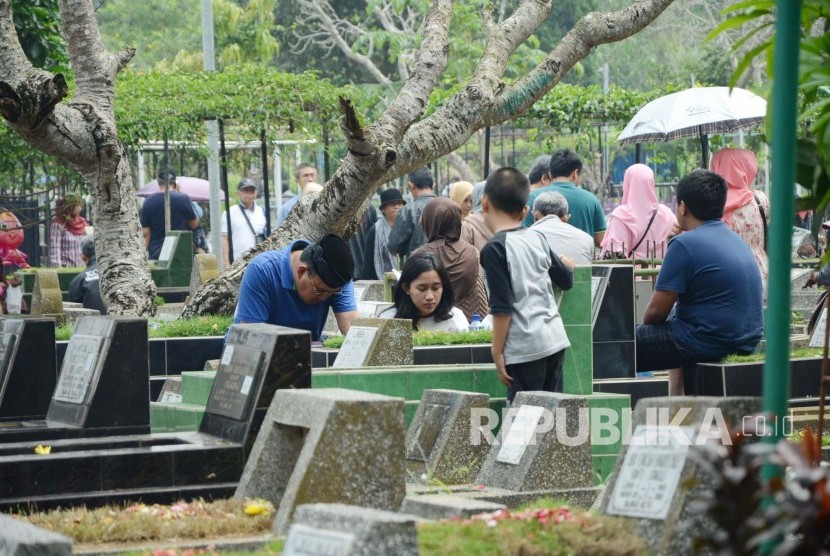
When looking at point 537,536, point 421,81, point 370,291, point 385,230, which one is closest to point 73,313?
point 370,291

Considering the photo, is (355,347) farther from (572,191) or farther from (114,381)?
(572,191)

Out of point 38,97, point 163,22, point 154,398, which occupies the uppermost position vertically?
point 163,22

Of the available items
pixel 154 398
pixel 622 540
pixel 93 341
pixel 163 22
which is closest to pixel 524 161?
pixel 163 22

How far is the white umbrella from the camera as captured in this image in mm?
14992

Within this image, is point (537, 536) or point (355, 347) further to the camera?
point (355, 347)

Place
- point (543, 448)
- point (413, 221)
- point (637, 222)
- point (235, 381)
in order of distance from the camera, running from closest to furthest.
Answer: point (235, 381) < point (543, 448) < point (637, 222) < point (413, 221)

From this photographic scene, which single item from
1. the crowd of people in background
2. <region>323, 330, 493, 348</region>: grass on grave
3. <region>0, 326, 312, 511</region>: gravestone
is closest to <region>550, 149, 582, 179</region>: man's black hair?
the crowd of people in background

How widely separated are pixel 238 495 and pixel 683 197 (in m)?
3.97

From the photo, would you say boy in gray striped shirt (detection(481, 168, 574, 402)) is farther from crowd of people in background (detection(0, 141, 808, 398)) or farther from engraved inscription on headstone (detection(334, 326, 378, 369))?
engraved inscription on headstone (detection(334, 326, 378, 369))

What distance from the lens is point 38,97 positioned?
37.0 feet

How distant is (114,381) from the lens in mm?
8500

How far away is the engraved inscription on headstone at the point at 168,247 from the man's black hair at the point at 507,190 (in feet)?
42.8

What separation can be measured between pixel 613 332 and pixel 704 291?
3.88 ft

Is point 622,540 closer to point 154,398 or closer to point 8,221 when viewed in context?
point 154,398
